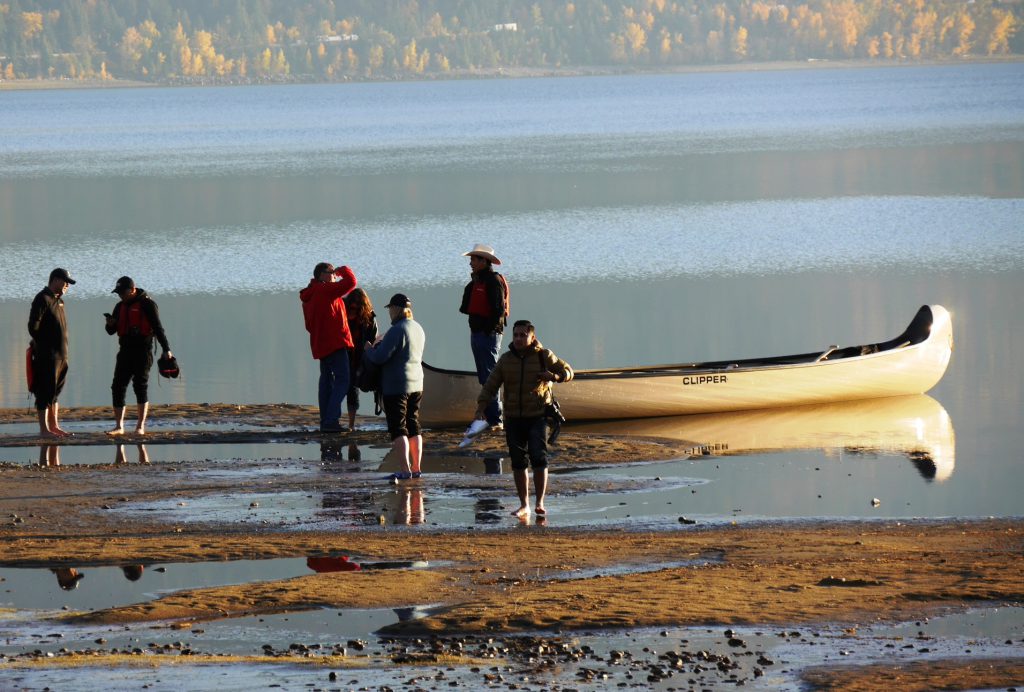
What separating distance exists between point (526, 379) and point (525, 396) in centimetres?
13

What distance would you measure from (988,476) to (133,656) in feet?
31.7

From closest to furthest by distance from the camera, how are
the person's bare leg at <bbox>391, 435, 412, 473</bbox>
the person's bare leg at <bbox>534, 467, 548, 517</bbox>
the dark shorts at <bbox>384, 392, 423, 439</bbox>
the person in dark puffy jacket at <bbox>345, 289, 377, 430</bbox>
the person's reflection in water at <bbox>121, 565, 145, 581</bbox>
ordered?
the person's reflection in water at <bbox>121, 565, 145, 581</bbox>
the person's bare leg at <bbox>534, 467, 548, 517</bbox>
the dark shorts at <bbox>384, 392, 423, 439</bbox>
the person's bare leg at <bbox>391, 435, 412, 473</bbox>
the person in dark puffy jacket at <bbox>345, 289, 377, 430</bbox>

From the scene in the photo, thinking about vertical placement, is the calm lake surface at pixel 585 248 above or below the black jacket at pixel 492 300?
below

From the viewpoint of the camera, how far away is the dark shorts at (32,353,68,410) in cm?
1689

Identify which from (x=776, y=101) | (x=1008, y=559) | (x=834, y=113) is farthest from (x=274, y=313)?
(x=776, y=101)

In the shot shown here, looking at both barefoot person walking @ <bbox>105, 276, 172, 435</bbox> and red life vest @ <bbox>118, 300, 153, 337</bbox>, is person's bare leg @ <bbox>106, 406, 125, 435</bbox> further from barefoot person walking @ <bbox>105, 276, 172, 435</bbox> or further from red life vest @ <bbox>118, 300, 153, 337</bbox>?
red life vest @ <bbox>118, 300, 153, 337</bbox>

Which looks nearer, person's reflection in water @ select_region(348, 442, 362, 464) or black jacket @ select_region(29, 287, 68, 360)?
person's reflection in water @ select_region(348, 442, 362, 464)

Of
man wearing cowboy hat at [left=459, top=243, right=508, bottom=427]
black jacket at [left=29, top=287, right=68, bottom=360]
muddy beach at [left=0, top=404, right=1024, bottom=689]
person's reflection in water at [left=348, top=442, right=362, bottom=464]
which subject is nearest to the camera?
muddy beach at [left=0, top=404, right=1024, bottom=689]

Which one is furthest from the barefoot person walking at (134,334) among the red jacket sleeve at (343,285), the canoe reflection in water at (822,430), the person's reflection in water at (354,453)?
the canoe reflection in water at (822,430)

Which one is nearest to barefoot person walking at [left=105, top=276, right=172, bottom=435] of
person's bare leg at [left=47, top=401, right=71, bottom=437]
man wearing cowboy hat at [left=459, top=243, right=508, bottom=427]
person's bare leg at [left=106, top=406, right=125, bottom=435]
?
person's bare leg at [left=106, top=406, right=125, bottom=435]

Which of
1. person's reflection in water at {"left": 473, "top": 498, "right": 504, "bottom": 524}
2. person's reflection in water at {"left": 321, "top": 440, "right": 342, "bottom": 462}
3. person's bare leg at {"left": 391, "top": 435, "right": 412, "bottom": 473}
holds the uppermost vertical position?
person's bare leg at {"left": 391, "top": 435, "right": 412, "bottom": 473}

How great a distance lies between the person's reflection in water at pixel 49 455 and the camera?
16.3 metres

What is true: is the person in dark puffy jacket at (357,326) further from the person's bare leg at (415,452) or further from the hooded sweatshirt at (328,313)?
the person's bare leg at (415,452)

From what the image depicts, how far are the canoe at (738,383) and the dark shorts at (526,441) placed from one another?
4784mm
